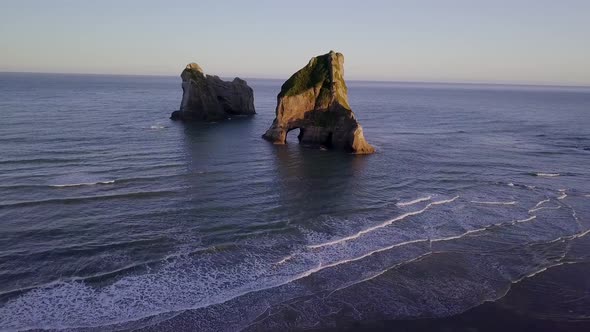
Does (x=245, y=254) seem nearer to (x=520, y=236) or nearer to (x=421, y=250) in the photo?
(x=421, y=250)

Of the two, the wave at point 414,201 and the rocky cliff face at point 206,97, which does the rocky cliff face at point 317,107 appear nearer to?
the wave at point 414,201

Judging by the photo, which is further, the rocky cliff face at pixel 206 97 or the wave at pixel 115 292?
the rocky cliff face at pixel 206 97

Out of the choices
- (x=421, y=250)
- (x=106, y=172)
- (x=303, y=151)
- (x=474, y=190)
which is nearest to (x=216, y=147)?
(x=303, y=151)

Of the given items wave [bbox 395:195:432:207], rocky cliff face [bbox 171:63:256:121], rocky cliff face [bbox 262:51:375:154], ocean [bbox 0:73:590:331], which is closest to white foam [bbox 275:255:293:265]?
ocean [bbox 0:73:590:331]

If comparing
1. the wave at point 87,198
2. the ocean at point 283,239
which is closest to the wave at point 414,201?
the ocean at point 283,239

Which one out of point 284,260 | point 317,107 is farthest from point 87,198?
point 317,107

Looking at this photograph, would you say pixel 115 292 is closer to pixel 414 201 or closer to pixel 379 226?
pixel 379 226
